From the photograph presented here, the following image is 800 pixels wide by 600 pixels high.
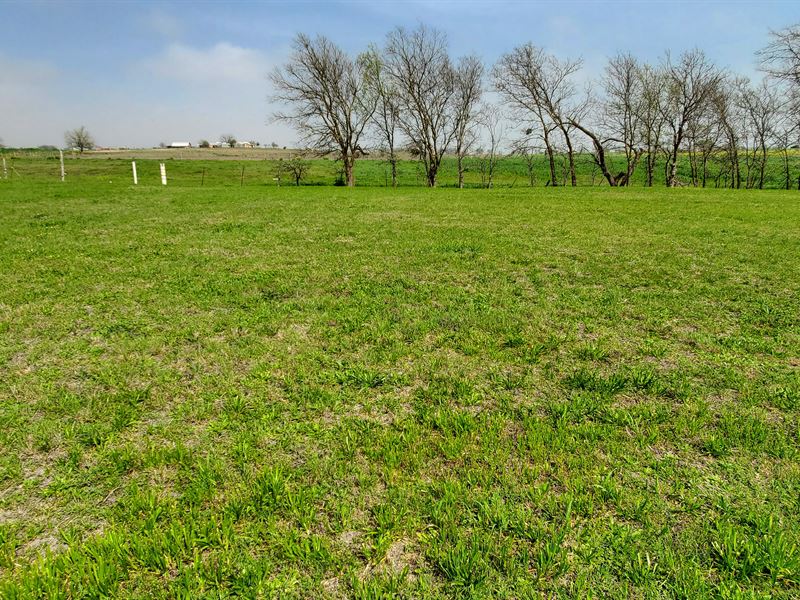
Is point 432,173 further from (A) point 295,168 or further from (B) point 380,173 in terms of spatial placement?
(B) point 380,173

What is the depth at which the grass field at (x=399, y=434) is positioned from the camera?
5.96 ft

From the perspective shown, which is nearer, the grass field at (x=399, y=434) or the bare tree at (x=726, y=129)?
the grass field at (x=399, y=434)

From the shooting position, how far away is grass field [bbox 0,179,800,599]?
5.96 feet

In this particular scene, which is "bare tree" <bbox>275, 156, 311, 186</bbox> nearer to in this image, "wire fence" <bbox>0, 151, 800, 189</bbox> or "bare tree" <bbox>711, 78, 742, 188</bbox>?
"wire fence" <bbox>0, 151, 800, 189</bbox>

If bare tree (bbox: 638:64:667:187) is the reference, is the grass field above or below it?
below

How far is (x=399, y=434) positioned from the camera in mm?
2746

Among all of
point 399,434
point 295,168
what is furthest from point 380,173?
point 399,434

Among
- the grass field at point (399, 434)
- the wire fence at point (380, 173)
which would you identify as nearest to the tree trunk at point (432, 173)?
the wire fence at point (380, 173)

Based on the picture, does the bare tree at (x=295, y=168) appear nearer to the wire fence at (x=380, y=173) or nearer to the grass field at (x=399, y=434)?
the wire fence at (x=380, y=173)

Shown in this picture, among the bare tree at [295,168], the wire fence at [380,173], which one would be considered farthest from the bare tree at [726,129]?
the bare tree at [295,168]

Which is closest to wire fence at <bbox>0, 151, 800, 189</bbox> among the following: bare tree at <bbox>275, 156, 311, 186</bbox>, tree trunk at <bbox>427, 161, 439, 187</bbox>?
bare tree at <bbox>275, 156, 311, 186</bbox>

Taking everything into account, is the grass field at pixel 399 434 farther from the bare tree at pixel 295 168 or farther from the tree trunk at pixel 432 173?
the bare tree at pixel 295 168

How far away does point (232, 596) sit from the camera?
5.60 ft

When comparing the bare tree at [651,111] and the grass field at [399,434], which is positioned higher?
the bare tree at [651,111]
